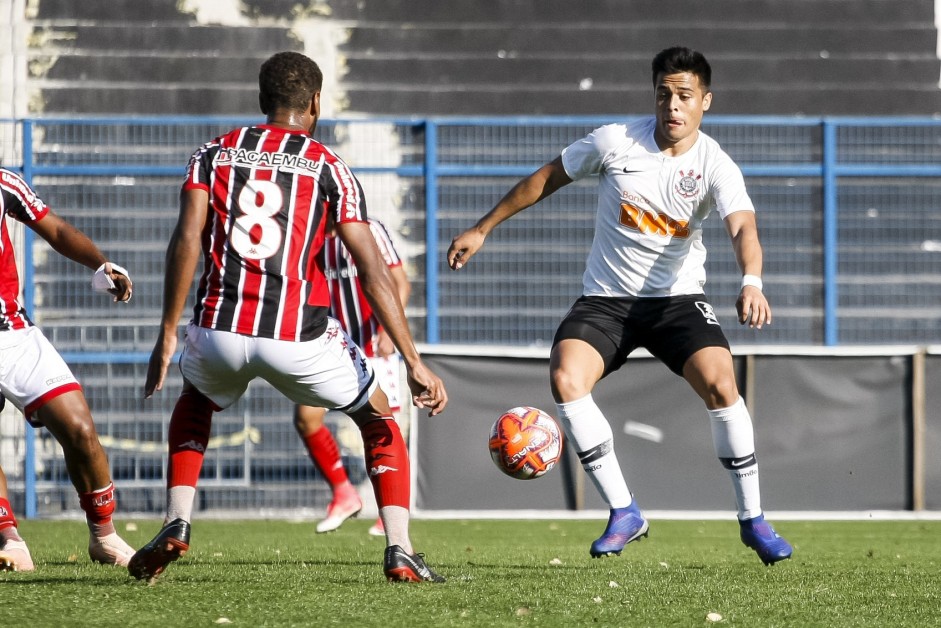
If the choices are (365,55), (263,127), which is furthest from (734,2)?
(263,127)

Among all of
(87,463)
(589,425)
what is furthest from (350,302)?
(87,463)

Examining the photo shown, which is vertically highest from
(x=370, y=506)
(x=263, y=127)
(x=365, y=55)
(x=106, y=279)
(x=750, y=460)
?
(x=365, y=55)

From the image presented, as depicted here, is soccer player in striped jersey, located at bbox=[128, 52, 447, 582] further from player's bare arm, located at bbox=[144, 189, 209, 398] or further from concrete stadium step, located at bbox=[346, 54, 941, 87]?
concrete stadium step, located at bbox=[346, 54, 941, 87]

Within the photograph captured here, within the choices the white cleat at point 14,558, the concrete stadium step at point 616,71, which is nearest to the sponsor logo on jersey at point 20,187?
the white cleat at point 14,558

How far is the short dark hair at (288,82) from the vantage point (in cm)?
460

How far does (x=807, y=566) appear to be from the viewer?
18.7ft

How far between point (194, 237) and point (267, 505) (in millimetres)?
5661

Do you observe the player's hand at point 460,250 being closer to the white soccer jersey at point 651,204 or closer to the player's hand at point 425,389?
the white soccer jersey at point 651,204

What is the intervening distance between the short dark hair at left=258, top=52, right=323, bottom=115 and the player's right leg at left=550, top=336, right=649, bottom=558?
1.67m

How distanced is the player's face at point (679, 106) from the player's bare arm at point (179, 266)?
218 centimetres

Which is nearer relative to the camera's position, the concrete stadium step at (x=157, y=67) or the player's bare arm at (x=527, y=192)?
the player's bare arm at (x=527, y=192)

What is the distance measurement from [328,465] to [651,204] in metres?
3.23

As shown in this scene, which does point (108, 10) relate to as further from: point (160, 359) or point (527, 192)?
point (160, 359)

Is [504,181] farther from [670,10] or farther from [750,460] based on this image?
[750,460]
